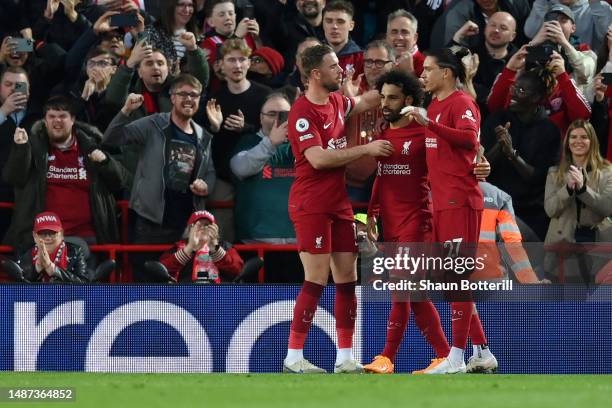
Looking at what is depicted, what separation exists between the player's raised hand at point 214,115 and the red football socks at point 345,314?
3038mm

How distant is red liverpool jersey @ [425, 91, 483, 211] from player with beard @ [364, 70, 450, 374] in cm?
19

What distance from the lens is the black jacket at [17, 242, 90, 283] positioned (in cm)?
1116

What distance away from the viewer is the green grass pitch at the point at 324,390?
279 inches

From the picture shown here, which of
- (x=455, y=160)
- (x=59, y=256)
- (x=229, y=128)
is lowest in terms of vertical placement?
Result: (x=59, y=256)

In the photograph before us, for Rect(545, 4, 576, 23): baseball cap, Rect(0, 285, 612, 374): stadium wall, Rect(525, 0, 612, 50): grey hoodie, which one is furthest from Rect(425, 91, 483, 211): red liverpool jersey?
Rect(525, 0, 612, 50): grey hoodie

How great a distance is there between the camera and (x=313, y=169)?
381 inches

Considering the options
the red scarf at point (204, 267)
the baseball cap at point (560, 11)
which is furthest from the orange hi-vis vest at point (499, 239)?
the baseball cap at point (560, 11)

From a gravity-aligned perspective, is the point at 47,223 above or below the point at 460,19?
below

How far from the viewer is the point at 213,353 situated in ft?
35.6

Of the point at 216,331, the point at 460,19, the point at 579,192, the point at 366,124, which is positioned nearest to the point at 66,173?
the point at 216,331

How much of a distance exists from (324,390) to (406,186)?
2.33m

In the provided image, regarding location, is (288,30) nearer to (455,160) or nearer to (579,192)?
(579,192)

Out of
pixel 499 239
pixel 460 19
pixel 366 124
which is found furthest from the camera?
pixel 460 19

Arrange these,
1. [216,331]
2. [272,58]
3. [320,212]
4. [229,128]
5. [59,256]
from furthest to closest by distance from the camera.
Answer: [272,58] → [229,128] → [59,256] → [216,331] → [320,212]
